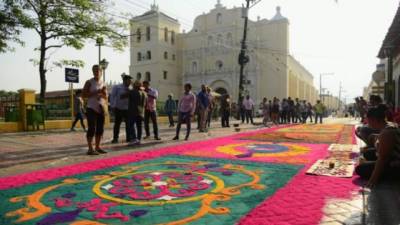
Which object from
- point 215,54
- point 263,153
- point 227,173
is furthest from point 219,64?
point 227,173

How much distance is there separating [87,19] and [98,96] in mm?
13477

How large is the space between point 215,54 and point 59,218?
53.2 meters

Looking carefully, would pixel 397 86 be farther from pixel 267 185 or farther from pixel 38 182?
pixel 38 182

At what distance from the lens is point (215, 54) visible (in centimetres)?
5519

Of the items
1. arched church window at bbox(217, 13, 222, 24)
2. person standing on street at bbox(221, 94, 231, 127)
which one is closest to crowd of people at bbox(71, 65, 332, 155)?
person standing on street at bbox(221, 94, 231, 127)

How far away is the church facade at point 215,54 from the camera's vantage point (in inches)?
2009

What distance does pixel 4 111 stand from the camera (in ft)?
46.2

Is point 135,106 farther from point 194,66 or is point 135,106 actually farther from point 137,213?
point 194,66

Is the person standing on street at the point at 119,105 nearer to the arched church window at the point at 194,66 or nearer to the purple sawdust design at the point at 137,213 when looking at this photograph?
the purple sawdust design at the point at 137,213

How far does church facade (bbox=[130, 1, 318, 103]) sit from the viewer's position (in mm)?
51031

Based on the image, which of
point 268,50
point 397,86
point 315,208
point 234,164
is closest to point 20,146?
point 234,164

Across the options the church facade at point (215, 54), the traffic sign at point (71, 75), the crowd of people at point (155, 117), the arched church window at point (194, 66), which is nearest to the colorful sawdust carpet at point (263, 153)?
the crowd of people at point (155, 117)

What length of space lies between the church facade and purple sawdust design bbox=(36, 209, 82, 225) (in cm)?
4779

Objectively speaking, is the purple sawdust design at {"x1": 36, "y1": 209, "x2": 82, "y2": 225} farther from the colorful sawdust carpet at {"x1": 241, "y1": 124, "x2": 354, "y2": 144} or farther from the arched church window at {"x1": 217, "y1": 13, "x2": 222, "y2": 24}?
the arched church window at {"x1": 217, "y1": 13, "x2": 222, "y2": 24}
